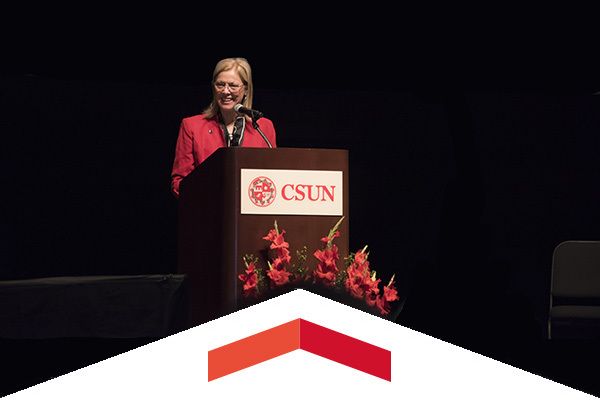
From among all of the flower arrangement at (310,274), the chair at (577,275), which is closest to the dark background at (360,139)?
the chair at (577,275)

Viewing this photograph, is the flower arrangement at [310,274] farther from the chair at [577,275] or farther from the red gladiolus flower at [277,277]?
the chair at [577,275]

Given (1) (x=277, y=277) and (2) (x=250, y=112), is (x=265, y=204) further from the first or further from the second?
(2) (x=250, y=112)

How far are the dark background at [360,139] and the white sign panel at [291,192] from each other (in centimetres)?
177

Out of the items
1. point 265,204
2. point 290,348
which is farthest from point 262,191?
point 290,348

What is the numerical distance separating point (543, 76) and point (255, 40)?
6.84ft

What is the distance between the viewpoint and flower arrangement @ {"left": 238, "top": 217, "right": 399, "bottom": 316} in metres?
2.12

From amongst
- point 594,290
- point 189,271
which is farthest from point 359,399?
point 594,290

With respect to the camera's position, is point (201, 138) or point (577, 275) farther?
point (577, 275)

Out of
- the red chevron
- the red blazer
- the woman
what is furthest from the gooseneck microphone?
the red chevron

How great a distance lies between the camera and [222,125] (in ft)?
9.33

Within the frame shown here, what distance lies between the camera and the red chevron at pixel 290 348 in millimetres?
533

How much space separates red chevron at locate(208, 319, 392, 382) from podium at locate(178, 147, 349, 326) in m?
1.61

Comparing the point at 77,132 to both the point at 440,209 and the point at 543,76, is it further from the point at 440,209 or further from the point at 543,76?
the point at 543,76

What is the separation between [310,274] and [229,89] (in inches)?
34.6
